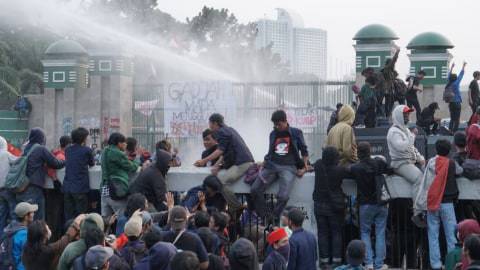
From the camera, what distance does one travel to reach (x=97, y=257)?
30.9 ft

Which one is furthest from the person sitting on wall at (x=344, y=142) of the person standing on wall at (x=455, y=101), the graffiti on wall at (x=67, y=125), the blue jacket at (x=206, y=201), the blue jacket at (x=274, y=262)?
the graffiti on wall at (x=67, y=125)

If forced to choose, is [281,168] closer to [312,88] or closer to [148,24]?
[312,88]

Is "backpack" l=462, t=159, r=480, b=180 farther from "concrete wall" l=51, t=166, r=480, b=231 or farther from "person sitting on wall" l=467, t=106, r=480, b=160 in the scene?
"person sitting on wall" l=467, t=106, r=480, b=160

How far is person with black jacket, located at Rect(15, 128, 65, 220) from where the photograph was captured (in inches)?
530

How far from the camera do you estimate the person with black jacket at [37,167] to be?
44.2ft

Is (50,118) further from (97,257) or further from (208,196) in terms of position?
(97,257)

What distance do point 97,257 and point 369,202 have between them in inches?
144

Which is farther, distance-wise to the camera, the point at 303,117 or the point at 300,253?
the point at 303,117

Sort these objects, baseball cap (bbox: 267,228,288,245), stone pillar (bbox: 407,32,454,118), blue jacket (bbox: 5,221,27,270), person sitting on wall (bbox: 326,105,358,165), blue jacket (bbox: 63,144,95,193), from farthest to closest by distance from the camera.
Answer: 1. stone pillar (bbox: 407,32,454,118)
2. blue jacket (bbox: 63,144,95,193)
3. person sitting on wall (bbox: 326,105,358,165)
4. blue jacket (bbox: 5,221,27,270)
5. baseball cap (bbox: 267,228,288,245)

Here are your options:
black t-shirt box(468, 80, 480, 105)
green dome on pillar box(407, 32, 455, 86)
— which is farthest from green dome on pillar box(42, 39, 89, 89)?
black t-shirt box(468, 80, 480, 105)

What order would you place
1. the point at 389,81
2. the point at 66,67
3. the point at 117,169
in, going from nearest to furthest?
1. the point at 117,169
2. the point at 389,81
3. the point at 66,67

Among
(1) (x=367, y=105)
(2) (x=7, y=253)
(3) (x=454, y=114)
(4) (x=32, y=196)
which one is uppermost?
(1) (x=367, y=105)

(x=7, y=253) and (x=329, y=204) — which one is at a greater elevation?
(x=329, y=204)

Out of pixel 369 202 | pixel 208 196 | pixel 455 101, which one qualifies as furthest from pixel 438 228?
pixel 455 101
